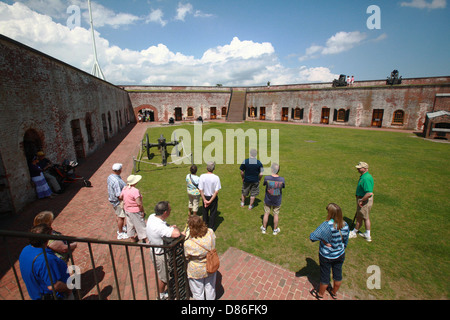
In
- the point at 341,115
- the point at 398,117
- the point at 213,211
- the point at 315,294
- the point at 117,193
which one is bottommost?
the point at 315,294

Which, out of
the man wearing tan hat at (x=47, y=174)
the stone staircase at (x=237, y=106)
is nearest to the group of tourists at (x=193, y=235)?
the man wearing tan hat at (x=47, y=174)

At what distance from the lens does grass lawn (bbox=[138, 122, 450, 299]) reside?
377cm

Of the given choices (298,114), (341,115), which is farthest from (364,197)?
(298,114)

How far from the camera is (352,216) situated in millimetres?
5609

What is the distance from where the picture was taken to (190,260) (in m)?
2.82

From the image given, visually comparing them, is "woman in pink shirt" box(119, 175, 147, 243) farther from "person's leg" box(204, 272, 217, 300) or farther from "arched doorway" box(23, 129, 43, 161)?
"arched doorway" box(23, 129, 43, 161)

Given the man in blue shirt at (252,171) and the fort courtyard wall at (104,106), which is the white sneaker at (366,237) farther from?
the fort courtyard wall at (104,106)

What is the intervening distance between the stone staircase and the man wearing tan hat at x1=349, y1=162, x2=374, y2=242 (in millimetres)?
26315

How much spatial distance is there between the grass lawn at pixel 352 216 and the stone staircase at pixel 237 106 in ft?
67.4

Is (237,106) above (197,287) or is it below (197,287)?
above

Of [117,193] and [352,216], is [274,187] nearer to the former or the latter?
[352,216]

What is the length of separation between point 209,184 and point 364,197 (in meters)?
3.24

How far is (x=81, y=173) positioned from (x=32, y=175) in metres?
2.58

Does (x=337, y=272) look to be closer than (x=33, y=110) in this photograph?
Yes
